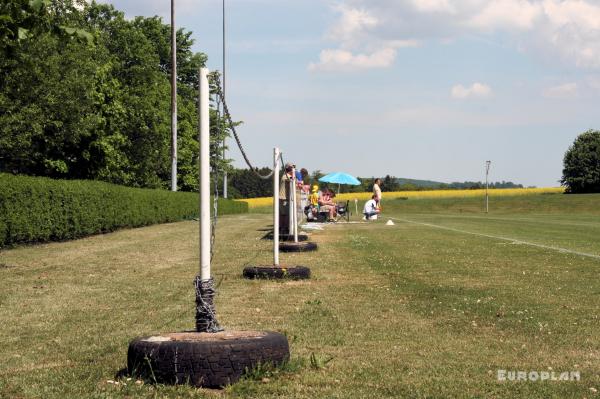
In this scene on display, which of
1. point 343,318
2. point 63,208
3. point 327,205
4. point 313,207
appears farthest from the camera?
point 327,205

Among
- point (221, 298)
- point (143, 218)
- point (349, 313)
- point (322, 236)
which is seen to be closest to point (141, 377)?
point (349, 313)

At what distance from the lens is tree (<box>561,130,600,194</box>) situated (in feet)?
353

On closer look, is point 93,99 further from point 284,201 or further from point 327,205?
point 284,201

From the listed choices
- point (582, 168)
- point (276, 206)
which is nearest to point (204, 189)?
point (276, 206)

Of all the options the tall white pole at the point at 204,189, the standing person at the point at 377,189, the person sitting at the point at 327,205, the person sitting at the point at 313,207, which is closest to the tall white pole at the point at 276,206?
the tall white pole at the point at 204,189

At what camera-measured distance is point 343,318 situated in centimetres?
734

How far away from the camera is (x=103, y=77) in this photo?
44.9 meters

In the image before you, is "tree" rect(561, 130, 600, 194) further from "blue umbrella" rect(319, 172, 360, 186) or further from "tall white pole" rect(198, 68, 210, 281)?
"tall white pole" rect(198, 68, 210, 281)

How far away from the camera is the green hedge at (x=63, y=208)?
58.4 ft

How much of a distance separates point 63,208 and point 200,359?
17.1 metres

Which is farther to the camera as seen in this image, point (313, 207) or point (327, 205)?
point (327, 205)

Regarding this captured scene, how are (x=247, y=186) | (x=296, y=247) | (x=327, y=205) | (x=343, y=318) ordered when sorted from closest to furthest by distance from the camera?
(x=343, y=318)
(x=296, y=247)
(x=327, y=205)
(x=247, y=186)

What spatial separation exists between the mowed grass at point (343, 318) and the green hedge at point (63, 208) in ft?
10.0

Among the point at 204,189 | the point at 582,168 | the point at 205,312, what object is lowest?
the point at 205,312
